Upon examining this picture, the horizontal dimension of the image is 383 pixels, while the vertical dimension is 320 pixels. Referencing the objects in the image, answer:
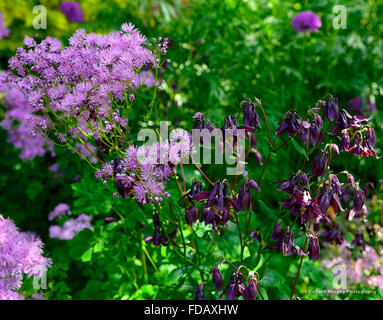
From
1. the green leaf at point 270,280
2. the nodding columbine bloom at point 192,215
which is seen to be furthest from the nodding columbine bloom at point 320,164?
the green leaf at point 270,280

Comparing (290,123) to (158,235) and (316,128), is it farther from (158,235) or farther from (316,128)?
(158,235)

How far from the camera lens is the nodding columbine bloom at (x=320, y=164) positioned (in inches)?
56.5

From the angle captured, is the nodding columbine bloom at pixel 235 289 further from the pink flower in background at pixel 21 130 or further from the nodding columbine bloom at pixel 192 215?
the pink flower in background at pixel 21 130

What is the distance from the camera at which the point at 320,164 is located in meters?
1.44

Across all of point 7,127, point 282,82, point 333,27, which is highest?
point 333,27

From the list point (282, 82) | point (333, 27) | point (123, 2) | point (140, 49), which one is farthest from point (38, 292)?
point (123, 2)

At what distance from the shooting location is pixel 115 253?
195cm

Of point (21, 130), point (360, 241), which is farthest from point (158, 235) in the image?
point (21, 130)

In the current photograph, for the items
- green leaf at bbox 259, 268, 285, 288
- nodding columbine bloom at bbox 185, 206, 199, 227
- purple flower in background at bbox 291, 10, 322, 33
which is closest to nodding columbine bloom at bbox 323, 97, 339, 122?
nodding columbine bloom at bbox 185, 206, 199, 227

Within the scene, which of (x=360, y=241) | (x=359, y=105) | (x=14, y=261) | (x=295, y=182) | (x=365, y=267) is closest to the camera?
(x=295, y=182)

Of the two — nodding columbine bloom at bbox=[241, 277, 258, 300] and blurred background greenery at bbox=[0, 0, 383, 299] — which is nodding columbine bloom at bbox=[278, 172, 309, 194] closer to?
nodding columbine bloom at bbox=[241, 277, 258, 300]

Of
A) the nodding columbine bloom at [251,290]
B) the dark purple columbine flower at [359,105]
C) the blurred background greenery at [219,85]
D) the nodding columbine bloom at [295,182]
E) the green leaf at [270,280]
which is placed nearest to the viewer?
the nodding columbine bloom at [251,290]

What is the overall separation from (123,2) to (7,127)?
1.89 m
